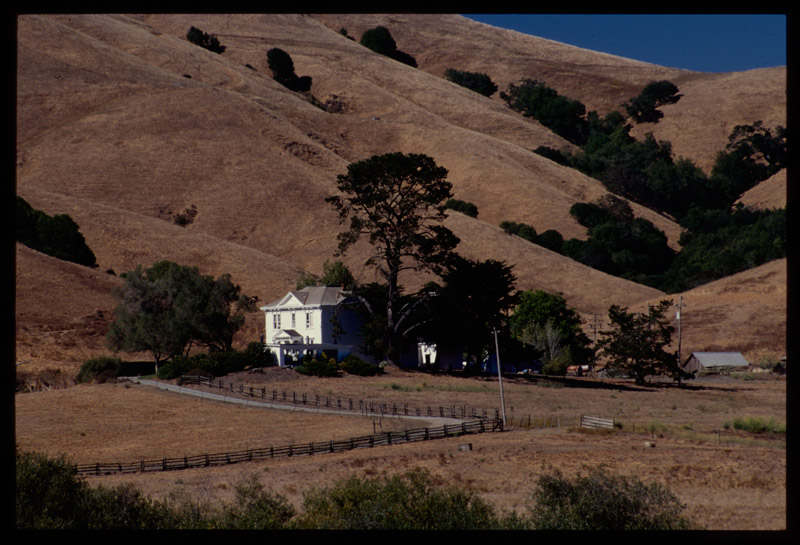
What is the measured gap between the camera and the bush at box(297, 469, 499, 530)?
685 inches

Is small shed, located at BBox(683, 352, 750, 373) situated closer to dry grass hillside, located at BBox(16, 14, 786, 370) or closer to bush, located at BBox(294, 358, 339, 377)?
dry grass hillside, located at BBox(16, 14, 786, 370)

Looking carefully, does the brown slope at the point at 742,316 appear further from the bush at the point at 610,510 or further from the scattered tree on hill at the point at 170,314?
the bush at the point at 610,510

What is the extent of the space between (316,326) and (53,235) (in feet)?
144

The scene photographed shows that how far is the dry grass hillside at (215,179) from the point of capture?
310ft

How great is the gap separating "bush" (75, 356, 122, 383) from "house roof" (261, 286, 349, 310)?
16.0 m

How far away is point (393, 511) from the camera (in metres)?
18.3

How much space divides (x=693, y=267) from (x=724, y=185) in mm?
59160

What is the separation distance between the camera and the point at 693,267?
426 feet

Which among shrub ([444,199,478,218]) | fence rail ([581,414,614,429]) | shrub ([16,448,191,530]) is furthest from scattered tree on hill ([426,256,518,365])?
shrub ([444,199,478,218])

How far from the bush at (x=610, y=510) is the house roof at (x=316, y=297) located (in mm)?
51556

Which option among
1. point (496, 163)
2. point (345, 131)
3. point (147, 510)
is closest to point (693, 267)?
point (496, 163)

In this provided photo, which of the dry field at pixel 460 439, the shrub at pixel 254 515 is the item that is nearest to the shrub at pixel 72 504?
the shrub at pixel 254 515

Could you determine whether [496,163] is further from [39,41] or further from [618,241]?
[39,41]

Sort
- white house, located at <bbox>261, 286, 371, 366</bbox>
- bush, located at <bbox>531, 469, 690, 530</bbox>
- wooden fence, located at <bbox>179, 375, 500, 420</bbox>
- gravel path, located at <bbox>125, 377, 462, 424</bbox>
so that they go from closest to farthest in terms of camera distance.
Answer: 1. bush, located at <bbox>531, 469, 690, 530</bbox>
2. gravel path, located at <bbox>125, 377, 462, 424</bbox>
3. wooden fence, located at <bbox>179, 375, 500, 420</bbox>
4. white house, located at <bbox>261, 286, 371, 366</bbox>
